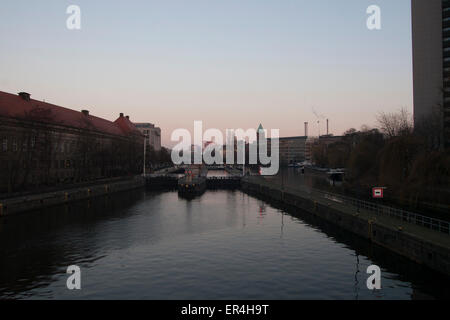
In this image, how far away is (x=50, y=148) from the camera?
2911 inches

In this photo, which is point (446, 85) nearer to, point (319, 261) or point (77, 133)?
point (319, 261)

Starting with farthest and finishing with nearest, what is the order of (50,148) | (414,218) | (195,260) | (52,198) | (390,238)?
(50,148) < (52,198) < (414,218) < (390,238) < (195,260)

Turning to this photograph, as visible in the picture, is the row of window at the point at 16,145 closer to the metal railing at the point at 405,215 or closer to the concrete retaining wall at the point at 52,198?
the concrete retaining wall at the point at 52,198

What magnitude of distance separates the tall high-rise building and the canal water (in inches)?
2928

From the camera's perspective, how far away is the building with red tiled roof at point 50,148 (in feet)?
220

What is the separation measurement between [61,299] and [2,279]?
6.58m

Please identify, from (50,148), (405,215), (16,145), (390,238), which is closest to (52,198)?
(50,148)

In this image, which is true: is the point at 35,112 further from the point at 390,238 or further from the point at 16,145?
the point at 390,238

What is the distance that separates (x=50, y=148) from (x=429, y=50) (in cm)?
10353

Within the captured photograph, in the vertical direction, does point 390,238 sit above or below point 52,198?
below

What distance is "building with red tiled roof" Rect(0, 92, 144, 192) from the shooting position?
66944 mm
